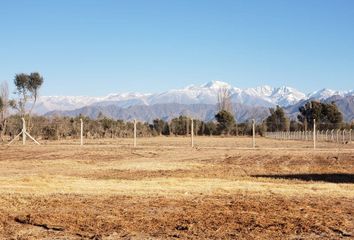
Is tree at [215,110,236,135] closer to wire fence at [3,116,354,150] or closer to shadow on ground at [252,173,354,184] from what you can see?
wire fence at [3,116,354,150]

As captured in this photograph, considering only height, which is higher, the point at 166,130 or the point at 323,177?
the point at 166,130

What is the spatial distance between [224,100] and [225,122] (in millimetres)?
23574

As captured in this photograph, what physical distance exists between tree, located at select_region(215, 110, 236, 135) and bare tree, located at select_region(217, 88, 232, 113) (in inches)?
733

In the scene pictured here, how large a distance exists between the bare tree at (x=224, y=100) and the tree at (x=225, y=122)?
61.1ft

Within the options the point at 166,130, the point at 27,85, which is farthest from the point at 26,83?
the point at 166,130

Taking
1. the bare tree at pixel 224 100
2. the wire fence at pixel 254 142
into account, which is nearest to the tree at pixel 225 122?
the wire fence at pixel 254 142

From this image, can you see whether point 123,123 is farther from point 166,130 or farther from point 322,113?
point 322,113

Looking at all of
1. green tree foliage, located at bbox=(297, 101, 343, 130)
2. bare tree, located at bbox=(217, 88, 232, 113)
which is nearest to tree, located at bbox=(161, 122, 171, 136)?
bare tree, located at bbox=(217, 88, 232, 113)

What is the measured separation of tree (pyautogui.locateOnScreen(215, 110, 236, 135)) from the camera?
288ft

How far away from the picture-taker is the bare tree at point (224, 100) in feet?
364

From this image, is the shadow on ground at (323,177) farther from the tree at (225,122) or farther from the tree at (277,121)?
the tree at (277,121)

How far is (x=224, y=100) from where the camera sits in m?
111

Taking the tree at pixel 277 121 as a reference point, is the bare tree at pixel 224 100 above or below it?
above

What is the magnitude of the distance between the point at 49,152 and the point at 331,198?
20866 millimetres
